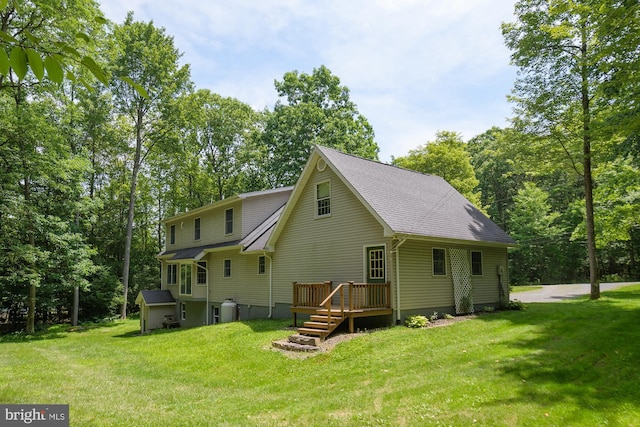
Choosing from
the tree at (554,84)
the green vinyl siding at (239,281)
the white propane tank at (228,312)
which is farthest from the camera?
the white propane tank at (228,312)

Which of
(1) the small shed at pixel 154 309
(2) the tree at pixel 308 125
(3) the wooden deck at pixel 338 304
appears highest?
(2) the tree at pixel 308 125

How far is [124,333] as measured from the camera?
76.8 feet

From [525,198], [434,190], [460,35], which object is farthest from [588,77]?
[525,198]

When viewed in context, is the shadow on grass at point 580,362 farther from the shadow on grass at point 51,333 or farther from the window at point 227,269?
the shadow on grass at point 51,333

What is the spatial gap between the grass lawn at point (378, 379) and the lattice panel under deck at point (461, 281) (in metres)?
1.36

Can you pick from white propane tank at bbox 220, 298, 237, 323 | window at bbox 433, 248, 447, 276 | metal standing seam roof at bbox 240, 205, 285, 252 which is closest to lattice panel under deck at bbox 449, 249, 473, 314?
window at bbox 433, 248, 447, 276

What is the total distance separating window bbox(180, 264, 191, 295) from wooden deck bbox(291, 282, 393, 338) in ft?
38.3

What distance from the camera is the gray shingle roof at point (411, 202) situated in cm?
1398

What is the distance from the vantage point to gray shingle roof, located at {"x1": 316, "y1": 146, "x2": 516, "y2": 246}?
14.0m

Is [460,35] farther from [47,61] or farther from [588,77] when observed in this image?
[47,61]

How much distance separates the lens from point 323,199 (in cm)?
1617

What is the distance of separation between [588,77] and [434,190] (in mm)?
7503

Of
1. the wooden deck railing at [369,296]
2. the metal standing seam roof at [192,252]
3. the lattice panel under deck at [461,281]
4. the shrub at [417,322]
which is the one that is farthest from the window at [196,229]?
the shrub at [417,322]

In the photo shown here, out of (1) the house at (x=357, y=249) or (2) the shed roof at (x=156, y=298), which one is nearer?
(1) the house at (x=357, y=249)
